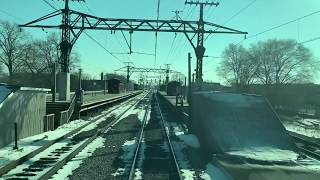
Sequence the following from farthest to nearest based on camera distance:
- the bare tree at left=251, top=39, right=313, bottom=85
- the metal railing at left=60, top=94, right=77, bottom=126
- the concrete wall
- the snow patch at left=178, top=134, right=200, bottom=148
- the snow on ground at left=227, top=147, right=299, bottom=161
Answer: the bare tree at left=251, top=39, right=313, bottom=85
the metal railing at left=60, top=94, right=77, bottom=126
the snow patch at left=178, top=134, right=200, bottom=148
the concrete wall
the snow on ground at left=227, top=147, right=299, bottom=161

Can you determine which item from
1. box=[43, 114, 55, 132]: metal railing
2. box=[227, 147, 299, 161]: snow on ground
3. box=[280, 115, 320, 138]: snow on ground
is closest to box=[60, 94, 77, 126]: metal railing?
box=[43, 114, 55, 132]: metal railing

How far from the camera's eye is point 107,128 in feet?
98.5

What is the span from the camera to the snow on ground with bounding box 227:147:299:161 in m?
15.8

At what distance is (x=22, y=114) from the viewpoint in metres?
21.8

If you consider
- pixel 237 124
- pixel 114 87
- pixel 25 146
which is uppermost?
pixel 114 87

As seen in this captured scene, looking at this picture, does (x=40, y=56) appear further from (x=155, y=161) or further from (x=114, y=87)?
(x=155, y=161)

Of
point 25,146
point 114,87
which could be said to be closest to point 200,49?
point 25,146

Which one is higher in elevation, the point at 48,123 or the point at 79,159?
the point at 48,123

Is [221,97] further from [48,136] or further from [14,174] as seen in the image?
[14,174]

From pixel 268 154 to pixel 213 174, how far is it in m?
3.11

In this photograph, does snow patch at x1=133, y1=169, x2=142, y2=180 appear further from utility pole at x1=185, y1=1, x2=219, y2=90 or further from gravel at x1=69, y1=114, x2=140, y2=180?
utility pole at x1=185, y1=1, x2=219, y2=90

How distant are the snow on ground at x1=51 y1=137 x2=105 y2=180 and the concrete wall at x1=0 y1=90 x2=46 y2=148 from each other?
120 inches

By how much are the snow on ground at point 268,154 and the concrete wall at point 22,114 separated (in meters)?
8.84

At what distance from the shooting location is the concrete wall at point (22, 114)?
1950 cm
